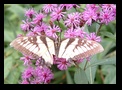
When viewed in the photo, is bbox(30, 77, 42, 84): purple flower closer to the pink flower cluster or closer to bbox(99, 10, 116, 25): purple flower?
the pink flower cluster

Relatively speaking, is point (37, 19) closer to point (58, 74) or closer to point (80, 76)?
point (80, 76)

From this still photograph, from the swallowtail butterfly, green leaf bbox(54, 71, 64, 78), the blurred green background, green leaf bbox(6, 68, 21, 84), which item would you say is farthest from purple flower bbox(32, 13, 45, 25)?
green leaf bbox(54, 71, 64, 78)

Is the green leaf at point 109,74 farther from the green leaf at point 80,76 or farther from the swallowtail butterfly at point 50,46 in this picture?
the swallowtail butterfly at point 50,46

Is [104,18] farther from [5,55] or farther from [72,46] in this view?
[5,55]

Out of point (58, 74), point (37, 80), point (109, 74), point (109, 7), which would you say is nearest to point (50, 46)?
point (37, 80)

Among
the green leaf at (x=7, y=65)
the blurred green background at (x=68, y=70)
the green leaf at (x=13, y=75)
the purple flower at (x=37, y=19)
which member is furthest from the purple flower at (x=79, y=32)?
the green leaf at (x=7, y=65)
